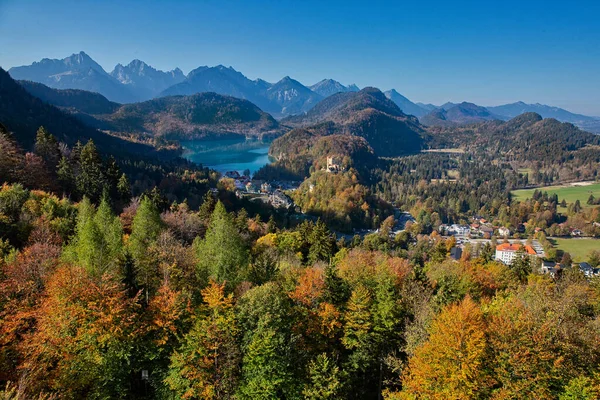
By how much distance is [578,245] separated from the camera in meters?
84.5

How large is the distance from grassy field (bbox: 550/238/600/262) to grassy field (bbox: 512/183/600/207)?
43649mm

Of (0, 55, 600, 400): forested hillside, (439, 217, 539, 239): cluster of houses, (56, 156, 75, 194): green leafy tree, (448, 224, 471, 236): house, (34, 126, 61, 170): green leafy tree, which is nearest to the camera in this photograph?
(0, 55, 600, 400): forested hillside

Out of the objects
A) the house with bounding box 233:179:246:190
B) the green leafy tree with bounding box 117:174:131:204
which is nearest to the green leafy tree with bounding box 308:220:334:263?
the green leafy tree with bounding box 117:174:131:204

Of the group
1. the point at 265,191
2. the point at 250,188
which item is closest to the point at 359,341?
the point at 265,191

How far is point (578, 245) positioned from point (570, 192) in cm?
7643

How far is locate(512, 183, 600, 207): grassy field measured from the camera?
132 meters

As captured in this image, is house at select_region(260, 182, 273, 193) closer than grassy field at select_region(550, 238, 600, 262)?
No

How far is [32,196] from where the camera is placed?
25.9m

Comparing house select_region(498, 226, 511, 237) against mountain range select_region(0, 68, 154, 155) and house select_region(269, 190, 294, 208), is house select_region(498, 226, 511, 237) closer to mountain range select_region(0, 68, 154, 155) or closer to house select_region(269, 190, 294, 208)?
house select_region(269, 190, 294, 208)

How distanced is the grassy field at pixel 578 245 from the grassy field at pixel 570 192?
43649 millimetres

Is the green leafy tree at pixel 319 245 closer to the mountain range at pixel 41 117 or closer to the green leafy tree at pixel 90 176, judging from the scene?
the green leafy tree at pixel 90 176

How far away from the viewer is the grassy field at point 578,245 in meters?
77.6

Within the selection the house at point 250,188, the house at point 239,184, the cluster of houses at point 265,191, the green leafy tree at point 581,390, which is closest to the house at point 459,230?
the cluster of houses at point 265,191

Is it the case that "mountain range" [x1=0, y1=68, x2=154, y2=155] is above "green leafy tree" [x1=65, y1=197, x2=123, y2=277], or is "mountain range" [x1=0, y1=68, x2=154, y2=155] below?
above
